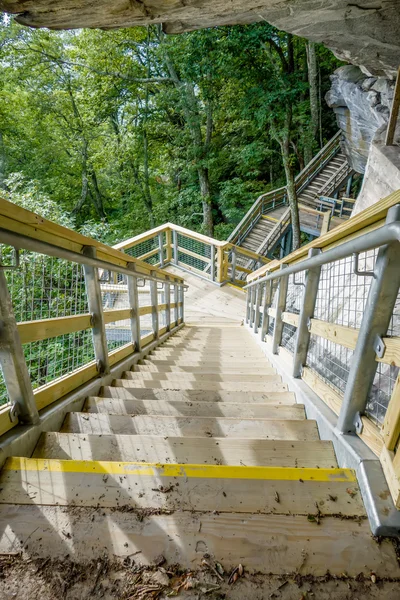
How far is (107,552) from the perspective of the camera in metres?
0.83

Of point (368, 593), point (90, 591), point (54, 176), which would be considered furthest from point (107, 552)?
point (54, 176)

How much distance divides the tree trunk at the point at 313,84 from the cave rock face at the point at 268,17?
7651 millimetres

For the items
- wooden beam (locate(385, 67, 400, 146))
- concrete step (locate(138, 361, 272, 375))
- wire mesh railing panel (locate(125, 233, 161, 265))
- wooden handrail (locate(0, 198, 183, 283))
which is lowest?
concrete step (locate(138, 361, 272, 375))

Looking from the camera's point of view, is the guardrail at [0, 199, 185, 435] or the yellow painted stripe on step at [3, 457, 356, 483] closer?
the yellow painted stripe on step at [3, 457, 356, 483]

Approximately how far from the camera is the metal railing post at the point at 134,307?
273 centimetres

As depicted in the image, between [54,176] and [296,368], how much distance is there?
17.5m

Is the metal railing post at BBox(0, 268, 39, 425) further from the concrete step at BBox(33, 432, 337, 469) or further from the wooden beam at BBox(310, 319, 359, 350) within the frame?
the wooden beam at BBox(310, 319, 359, 350)

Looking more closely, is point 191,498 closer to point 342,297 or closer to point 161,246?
point 342,297

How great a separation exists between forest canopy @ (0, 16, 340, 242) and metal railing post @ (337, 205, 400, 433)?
8.91 metres

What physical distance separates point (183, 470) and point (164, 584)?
334mm

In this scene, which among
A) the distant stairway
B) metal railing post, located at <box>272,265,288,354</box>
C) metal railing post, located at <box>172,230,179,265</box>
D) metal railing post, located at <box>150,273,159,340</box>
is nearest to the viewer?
metal railing post, located at <box>272,265,288,354</box>

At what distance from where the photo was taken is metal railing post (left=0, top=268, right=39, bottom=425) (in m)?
1.18

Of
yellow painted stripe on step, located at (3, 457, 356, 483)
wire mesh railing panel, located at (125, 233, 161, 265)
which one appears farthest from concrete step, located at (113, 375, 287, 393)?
wire mesh railing panel, located at (125, 233, 161, 265)

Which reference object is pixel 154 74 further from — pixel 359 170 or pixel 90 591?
pixel 90 591
